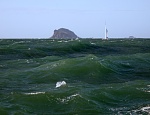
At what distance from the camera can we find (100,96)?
12812mm

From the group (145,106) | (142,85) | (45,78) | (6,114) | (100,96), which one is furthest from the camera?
(45,78)

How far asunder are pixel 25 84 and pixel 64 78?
2865mm

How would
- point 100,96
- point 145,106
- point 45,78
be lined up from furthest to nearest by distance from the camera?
point 45,78, point 100,96, point 145,106

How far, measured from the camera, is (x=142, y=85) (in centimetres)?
1545

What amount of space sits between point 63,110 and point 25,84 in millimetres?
5551

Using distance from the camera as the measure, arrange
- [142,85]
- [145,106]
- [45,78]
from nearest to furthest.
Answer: [145,106] → [142,85] → [45,78]

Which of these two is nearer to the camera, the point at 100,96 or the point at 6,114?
the point at 6,114

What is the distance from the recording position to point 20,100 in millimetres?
11836

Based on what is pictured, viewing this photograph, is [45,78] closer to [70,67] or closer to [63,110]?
[70,67]

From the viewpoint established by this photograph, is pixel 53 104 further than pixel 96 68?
No

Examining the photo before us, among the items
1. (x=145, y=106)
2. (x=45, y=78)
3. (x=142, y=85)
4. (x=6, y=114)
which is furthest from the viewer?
(x=45, y=78)

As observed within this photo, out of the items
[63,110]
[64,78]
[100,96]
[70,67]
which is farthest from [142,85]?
[70,67]

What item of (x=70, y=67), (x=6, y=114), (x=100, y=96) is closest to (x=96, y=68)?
(x=70, y=67)

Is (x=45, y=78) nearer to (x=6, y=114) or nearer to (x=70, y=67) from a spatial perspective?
(x=70, y=67)
